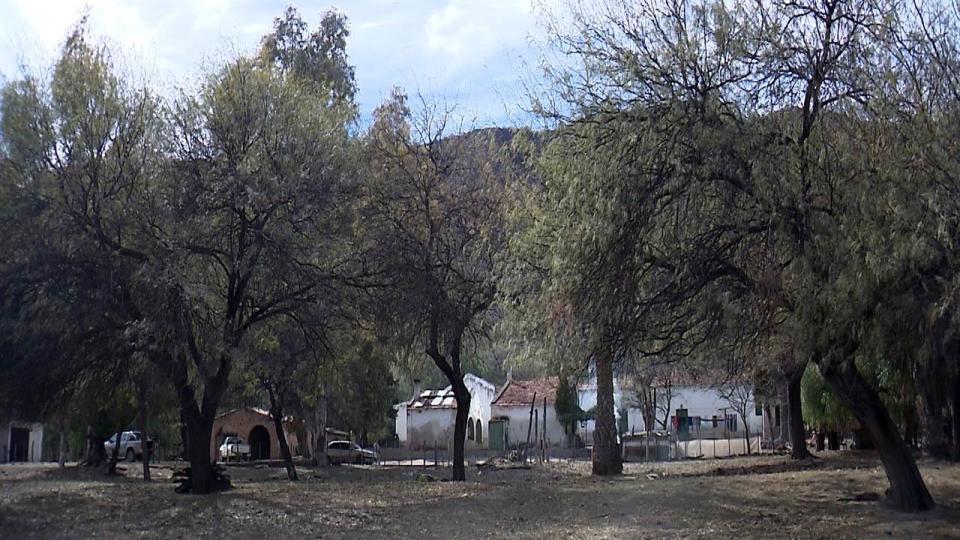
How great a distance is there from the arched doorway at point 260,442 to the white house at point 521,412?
13.5m

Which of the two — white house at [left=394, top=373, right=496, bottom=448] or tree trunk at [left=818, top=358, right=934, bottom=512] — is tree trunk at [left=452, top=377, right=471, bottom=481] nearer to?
tree trunk at [left=818, top=358, right=934, bottom=512]

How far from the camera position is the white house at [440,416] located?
65.8 m

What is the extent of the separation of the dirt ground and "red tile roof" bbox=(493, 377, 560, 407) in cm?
3620

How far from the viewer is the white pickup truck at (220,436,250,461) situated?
54.5m

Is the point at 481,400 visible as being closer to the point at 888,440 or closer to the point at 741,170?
the point at 888,440

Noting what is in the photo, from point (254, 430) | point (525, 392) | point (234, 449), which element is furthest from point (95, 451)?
point (525, 392)

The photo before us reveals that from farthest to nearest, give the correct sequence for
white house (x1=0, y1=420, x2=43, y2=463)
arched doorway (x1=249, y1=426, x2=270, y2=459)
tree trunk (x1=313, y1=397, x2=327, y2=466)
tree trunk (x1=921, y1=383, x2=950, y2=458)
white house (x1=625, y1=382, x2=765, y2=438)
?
white house (x1=625, y1=382, x2=765, y2=438) < arched doorway (x1=249, y1=426, x2=270, y2=459) < white house (x1=0, y1=420, x2=43, y2=463) < tree trunk (x1=313, y1=397, x2=327, y2=466) < tree trunk (x1=921, y1=383, x2=950, y2=458)

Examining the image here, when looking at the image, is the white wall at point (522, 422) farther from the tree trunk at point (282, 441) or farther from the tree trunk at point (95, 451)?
the tree trunk at point (282, 441)

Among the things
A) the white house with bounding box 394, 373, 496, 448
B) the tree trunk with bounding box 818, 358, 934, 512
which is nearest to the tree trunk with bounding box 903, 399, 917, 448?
the tree trunk with bounding box 818, 358, 934, 512

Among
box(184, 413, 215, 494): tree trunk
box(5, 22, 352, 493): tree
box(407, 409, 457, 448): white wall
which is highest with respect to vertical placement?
box(5, 22, 352, 493): tree

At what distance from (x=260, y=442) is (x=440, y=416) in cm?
1235

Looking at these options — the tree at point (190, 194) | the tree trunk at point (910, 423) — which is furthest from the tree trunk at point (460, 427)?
the tree trunk at point (910, 423)

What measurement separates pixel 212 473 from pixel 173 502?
254cm

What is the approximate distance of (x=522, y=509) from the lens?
20.4m
